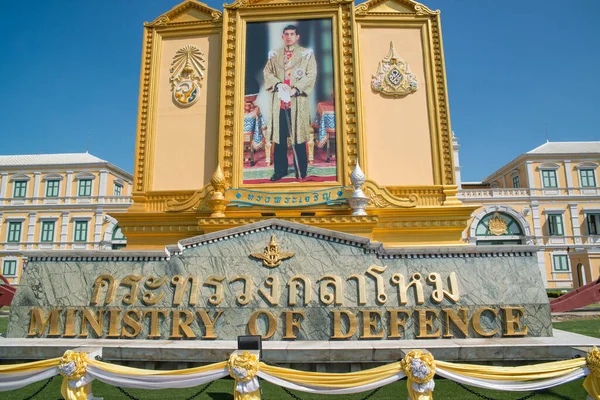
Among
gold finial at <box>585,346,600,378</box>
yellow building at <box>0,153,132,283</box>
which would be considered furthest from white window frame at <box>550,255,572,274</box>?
yellow building at <box>0,153,132,283</box>

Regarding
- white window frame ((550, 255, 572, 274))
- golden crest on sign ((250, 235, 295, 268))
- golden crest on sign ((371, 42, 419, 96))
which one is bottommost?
golden crest on sign ((250, 235, 295, 268))

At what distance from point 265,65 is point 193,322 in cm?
841

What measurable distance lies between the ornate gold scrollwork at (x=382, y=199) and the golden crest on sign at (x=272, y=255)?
451 cm

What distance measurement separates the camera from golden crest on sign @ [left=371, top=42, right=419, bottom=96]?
13133 mm

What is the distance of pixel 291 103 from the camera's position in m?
12.9

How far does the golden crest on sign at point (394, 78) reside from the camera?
13133mm

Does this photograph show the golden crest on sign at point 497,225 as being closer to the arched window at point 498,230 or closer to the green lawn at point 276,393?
the arched window at point 498,230

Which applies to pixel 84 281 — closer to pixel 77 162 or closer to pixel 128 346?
pixel 128 346

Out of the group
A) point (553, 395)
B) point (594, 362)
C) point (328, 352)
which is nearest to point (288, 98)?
point (328, 352)

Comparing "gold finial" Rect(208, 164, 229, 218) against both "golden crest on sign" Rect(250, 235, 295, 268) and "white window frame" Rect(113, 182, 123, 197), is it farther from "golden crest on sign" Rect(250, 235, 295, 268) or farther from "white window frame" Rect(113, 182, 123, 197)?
"white window frame" Rect(113, 182, 123, 197)

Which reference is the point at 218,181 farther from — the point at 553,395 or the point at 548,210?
the point at 548,210

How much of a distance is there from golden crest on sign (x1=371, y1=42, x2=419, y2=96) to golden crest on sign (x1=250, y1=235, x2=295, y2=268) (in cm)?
701

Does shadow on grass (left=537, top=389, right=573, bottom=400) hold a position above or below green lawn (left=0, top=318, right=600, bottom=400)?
below

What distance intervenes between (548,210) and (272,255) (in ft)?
102
